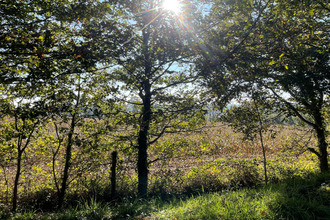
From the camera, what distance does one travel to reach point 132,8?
569 centimetres

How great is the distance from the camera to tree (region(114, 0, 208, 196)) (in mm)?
5012

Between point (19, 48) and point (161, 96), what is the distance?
3734mm

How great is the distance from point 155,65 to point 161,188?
175 inches

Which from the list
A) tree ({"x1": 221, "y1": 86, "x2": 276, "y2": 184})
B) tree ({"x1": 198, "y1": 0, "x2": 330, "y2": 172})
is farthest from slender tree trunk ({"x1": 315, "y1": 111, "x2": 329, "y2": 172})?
tree ({"x1": 198, "y1": 0, "x2": 330, "y2": 172})

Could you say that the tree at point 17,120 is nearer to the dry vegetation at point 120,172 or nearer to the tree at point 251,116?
the dry vegetation at point 120,172

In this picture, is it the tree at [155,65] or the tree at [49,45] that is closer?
the tree at [49,45]

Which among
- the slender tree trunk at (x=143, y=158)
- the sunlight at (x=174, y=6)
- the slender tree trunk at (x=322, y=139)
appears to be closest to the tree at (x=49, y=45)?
the sunlight at (x=174, y=6)

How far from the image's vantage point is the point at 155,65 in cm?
554

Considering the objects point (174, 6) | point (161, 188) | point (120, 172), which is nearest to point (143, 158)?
point (120, 172)

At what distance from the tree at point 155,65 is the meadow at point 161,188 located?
2.28 feet

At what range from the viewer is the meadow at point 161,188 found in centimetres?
376

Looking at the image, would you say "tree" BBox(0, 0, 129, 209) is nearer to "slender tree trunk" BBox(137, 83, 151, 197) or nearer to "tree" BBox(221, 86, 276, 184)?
"slender tree trunk" BBox(137, 83, 151, 197)

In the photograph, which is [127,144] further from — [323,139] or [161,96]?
[323,139]

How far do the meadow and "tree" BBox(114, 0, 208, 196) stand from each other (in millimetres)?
695
